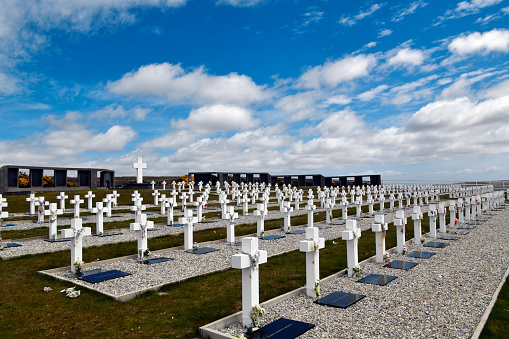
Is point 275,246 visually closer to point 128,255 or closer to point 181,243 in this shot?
point 181,243

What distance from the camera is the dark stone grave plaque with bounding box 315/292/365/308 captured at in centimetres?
581

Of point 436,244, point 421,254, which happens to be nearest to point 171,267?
point 421,254

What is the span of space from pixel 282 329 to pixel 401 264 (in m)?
5.11

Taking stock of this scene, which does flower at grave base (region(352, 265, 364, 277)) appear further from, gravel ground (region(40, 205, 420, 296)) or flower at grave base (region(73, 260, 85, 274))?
flower at grave base (region(73, 260, 85, 274))

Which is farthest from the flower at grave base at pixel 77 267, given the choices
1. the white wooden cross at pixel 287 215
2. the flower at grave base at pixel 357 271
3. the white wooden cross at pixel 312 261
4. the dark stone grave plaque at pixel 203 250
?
the white wooden cross at pixel 287 215

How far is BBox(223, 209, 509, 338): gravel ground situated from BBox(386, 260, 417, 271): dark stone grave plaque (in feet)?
0.52

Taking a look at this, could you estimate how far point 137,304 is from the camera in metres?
6.00

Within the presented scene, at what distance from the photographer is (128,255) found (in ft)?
32.5

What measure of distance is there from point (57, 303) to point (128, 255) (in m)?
3.79

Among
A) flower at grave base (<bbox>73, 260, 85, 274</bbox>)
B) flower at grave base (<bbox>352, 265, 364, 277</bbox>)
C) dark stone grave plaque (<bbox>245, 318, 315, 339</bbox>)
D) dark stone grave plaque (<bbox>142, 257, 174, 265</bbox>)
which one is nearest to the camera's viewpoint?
dark stone grave plaque (<bbox>245, 318, 315, 339</bbox>)

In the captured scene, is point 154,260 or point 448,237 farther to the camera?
point 448,237

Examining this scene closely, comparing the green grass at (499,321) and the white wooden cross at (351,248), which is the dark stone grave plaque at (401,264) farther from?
the green grass at (499,321)

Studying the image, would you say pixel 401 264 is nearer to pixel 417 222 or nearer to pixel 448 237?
pixel 417 222

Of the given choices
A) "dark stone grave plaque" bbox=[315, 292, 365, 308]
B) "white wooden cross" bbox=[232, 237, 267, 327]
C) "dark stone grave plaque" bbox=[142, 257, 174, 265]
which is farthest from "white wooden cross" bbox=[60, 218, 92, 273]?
"dark stone grave plaque" bbox=[315, 292, 365, 308]
